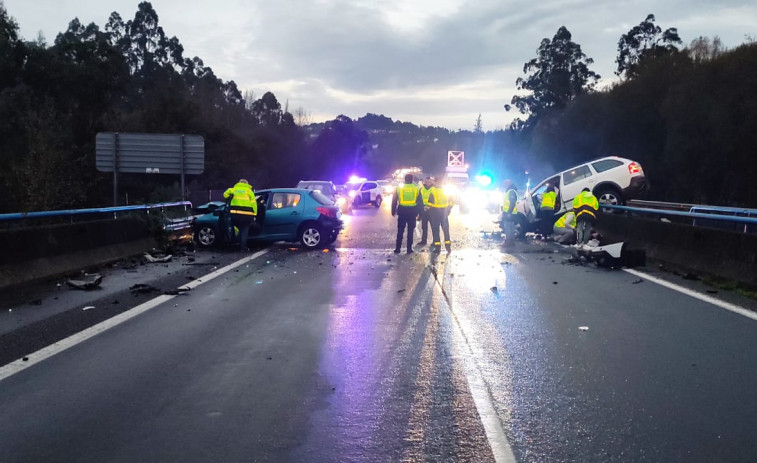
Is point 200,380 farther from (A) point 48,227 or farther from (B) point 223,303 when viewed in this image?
(A) point 48,227

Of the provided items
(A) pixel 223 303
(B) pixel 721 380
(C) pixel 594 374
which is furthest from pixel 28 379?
(B) pixel 721 380

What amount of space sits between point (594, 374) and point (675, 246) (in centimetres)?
964

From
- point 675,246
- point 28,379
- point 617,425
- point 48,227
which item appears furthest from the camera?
point 675,246

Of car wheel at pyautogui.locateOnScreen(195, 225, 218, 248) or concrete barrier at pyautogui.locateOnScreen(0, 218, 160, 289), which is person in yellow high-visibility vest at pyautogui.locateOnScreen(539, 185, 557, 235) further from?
concrete barrier at pyautogui.locateOnScreen(0, 218, 160, 289)

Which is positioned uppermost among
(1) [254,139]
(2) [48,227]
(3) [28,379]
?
(1) [254,139]

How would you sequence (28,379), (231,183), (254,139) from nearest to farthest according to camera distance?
(28,379), (231,183), (254,139)

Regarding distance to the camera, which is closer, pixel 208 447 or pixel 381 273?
pixel 208 447

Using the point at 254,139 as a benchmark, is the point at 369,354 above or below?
below

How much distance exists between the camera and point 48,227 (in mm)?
12430

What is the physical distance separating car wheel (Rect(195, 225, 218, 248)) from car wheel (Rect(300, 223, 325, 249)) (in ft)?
7.11

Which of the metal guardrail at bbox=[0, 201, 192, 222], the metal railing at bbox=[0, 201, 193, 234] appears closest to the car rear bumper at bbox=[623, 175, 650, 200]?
the metal railing at bbox=[0, 201, 193, 234]

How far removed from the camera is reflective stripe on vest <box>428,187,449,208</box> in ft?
61.1

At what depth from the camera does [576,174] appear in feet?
80.0

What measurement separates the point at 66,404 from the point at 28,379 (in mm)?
915
